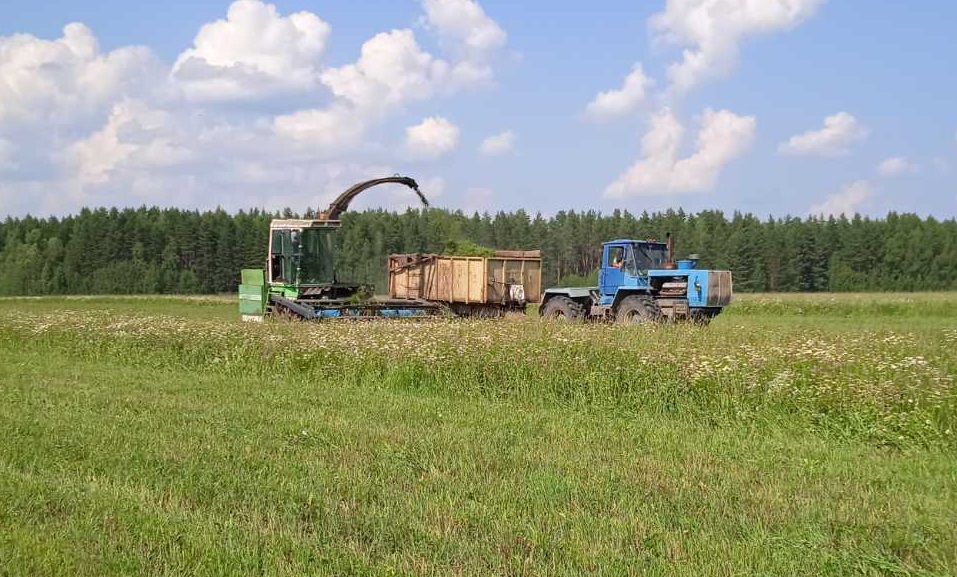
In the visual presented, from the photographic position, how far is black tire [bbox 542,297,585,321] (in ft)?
77.0

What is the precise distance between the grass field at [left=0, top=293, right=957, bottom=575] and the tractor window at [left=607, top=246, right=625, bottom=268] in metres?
8.89

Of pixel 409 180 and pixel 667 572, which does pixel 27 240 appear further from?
pixel 667 572

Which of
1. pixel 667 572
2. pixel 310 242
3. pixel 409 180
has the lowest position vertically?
pixel 667 572

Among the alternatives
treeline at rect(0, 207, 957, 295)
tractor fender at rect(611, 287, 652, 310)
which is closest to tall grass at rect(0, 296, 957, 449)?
tractor fender at rect(611, 287, 652, 310)

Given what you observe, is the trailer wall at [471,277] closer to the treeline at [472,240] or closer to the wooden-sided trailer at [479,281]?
the wooden-sided trailer at [479,281]

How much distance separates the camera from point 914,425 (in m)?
8.63

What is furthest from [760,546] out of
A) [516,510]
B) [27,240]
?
[27,240]

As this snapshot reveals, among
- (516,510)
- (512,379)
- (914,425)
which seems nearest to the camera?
(516,510)

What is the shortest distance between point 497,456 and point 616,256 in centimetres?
1616

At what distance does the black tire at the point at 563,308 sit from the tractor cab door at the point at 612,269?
80cm

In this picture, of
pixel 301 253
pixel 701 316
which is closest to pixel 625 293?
pixel 701 316

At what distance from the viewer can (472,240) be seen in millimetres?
86500

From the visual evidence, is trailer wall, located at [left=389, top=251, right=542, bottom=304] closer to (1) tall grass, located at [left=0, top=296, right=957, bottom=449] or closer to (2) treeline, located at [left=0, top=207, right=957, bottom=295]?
(1) tall grass, located at [left=0, top=296, right=957, bottom=449]

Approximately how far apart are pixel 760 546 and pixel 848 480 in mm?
2055
